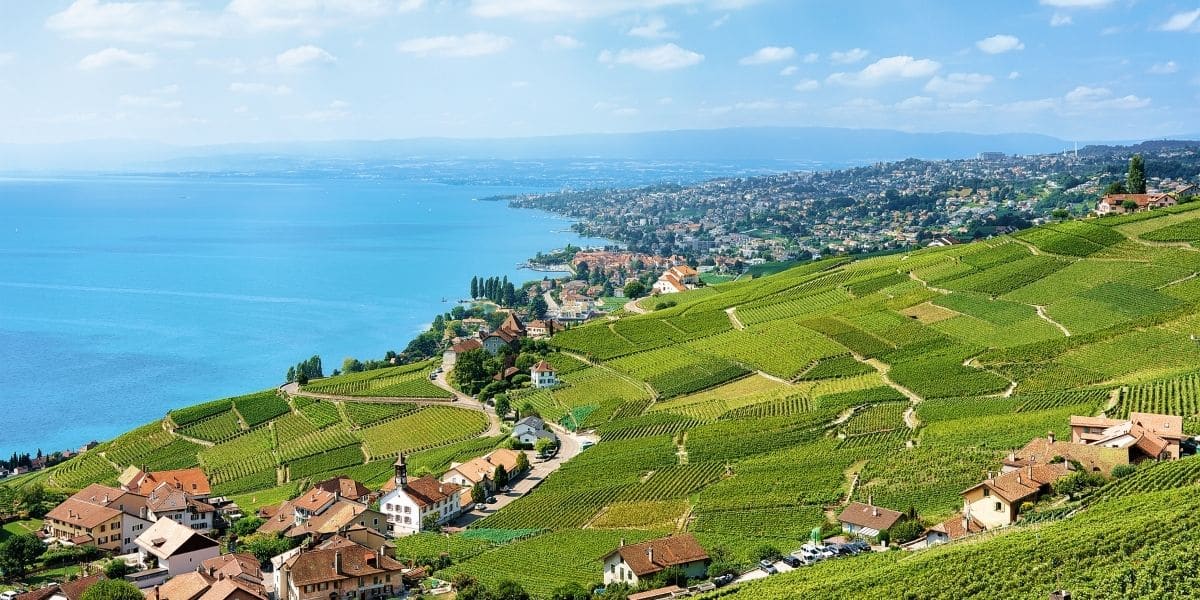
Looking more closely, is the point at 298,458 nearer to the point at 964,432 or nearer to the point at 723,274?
the point at 964,432

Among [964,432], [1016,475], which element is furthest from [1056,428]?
[1016,475]

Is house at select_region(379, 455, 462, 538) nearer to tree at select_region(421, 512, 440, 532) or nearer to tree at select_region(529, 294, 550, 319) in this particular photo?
tree at select_region(421, 512, 440, 532)

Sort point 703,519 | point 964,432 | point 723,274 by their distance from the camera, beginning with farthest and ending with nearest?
point 723,274
point 964,432
point 703,519

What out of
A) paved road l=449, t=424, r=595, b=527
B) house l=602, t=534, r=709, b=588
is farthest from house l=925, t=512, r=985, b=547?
paved road l=449, t=424, r=595, b=527

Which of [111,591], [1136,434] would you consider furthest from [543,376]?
[1136,434]

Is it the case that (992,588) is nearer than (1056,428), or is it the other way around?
(992,588)

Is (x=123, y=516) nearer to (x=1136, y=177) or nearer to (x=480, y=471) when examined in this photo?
(x=480, y=471)

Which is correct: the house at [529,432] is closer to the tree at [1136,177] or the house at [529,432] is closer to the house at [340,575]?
the house at [340,575]
